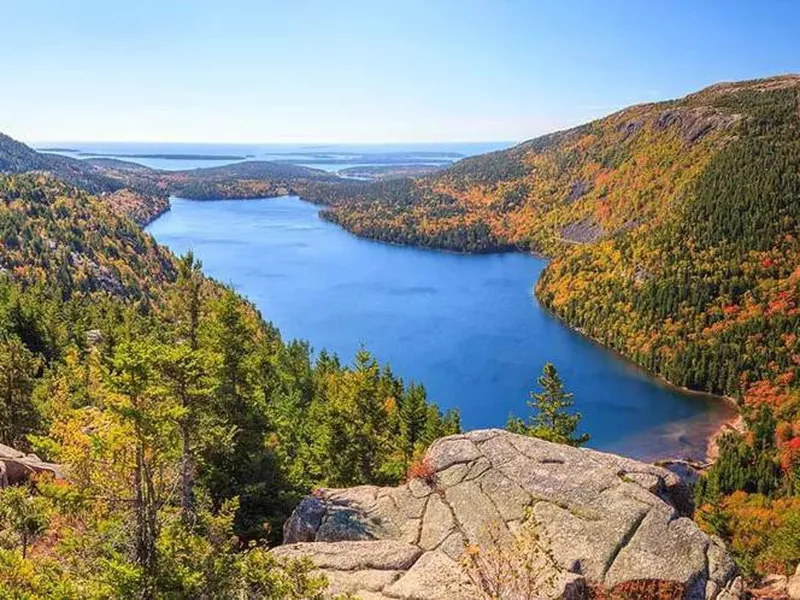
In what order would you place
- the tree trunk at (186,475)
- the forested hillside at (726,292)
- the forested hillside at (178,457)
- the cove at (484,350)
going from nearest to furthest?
1. the forested hillside at (178,457)
2. the tree trunk at (186,475)
3. the forested hillside at (726,292)
4. the cove at (484,350)

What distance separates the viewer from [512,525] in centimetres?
2189

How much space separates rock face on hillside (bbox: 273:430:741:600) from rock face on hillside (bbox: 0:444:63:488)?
1715 cm

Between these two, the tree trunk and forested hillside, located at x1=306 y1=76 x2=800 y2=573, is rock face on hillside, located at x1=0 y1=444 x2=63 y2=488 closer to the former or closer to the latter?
the tree trunk

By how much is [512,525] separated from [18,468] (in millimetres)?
26954

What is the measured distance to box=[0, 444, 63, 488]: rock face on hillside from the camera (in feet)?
107

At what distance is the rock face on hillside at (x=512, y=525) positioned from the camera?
1931 cm

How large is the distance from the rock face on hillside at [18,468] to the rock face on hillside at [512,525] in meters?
17.2

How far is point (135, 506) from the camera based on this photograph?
14.8 m

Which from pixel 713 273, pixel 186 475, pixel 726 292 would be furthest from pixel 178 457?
pixel 713 273

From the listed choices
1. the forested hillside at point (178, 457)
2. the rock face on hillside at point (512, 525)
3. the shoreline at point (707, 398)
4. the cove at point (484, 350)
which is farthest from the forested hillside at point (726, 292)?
the rock face on hillside at point (512, 525)

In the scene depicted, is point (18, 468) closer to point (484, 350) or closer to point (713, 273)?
point (484, 350)

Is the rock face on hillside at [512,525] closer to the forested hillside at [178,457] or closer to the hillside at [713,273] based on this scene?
the forested hillside at [178,457]

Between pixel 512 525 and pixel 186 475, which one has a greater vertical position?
pixel 186 475

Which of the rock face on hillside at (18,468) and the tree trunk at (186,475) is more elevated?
the tree trunk at (186,475)
